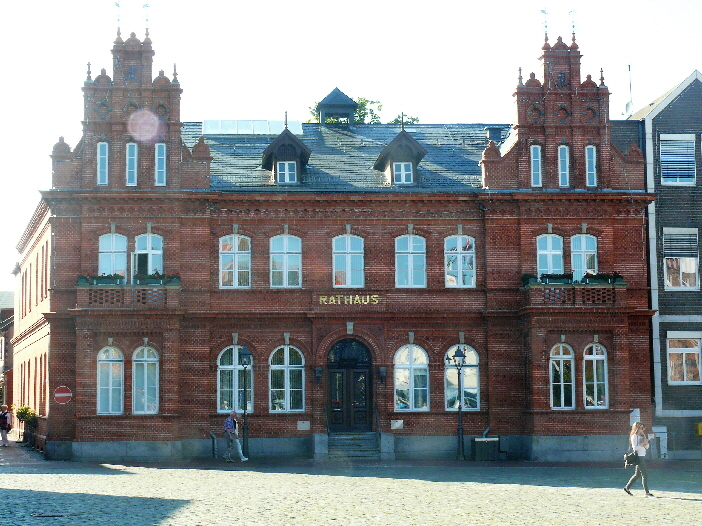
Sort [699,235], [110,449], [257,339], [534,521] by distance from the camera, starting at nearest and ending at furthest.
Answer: [534,521] < [110,449] < [257,339] < [699,235]

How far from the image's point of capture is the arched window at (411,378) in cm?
3800

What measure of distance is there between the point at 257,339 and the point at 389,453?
627cm

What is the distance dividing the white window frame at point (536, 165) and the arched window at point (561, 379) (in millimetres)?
6172

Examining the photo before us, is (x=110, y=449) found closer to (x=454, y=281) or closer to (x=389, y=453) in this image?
(x=389, y=453)

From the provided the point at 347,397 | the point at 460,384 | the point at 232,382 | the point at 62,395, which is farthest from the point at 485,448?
the point at 62,395

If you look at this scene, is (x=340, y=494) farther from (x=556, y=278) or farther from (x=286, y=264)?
(x=556, y=278)

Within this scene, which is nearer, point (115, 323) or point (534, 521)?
point (534, 521)

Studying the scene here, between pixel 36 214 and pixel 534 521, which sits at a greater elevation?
pixel 36 214

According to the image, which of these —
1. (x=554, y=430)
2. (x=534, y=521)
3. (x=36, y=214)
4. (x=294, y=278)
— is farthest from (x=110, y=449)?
(x=534, y=521)

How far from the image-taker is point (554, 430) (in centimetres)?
3650

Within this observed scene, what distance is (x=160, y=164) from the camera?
3772 centimetres

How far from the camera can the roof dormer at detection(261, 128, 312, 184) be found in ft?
127

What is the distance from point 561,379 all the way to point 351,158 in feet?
38.8

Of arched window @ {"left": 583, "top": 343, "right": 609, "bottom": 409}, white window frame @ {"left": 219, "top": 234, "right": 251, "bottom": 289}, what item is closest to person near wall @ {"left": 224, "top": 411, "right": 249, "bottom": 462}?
white window frame @ {"left": 219, "top": 234, "right": 251, "bottom": 289}
